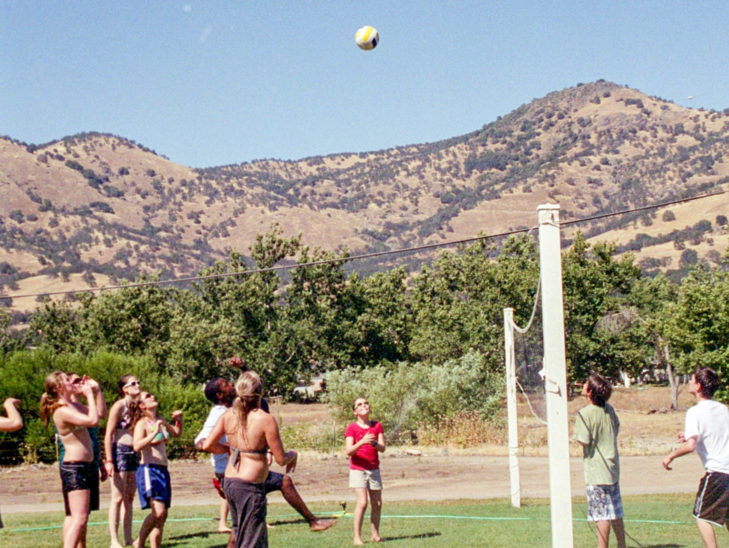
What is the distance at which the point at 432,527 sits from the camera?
11.3 meters

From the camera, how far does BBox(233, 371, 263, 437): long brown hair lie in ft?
21.2

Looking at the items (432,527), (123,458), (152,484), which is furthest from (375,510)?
(123,458)

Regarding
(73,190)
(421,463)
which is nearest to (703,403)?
(421,463)

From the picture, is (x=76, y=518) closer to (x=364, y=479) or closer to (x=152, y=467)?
(x=152, y=467)

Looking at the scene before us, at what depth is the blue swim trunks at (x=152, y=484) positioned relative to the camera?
8.63 metres

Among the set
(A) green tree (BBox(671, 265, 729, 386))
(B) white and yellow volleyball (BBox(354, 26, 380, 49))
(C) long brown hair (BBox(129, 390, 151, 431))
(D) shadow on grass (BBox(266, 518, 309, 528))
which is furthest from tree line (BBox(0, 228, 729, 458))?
(C) long brown hair (BBox(129, 390, 151, 431))

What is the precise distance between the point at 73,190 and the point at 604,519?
186670 mm

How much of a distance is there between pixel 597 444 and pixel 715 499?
3.59 feet

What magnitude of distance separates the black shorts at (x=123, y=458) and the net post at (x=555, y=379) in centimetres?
432

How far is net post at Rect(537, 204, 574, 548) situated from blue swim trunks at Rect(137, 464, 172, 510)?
146 inches

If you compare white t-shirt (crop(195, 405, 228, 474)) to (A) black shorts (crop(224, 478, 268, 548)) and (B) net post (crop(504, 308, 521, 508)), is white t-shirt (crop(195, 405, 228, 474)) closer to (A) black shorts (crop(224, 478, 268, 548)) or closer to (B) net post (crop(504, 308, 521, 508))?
(A) black shorts (crop(224, 478, 268, 548))

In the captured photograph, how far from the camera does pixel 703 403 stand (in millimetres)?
7910

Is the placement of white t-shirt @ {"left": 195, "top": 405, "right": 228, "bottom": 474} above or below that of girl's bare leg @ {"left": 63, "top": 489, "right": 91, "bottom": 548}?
above

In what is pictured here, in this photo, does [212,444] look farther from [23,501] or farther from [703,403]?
[23,501]
